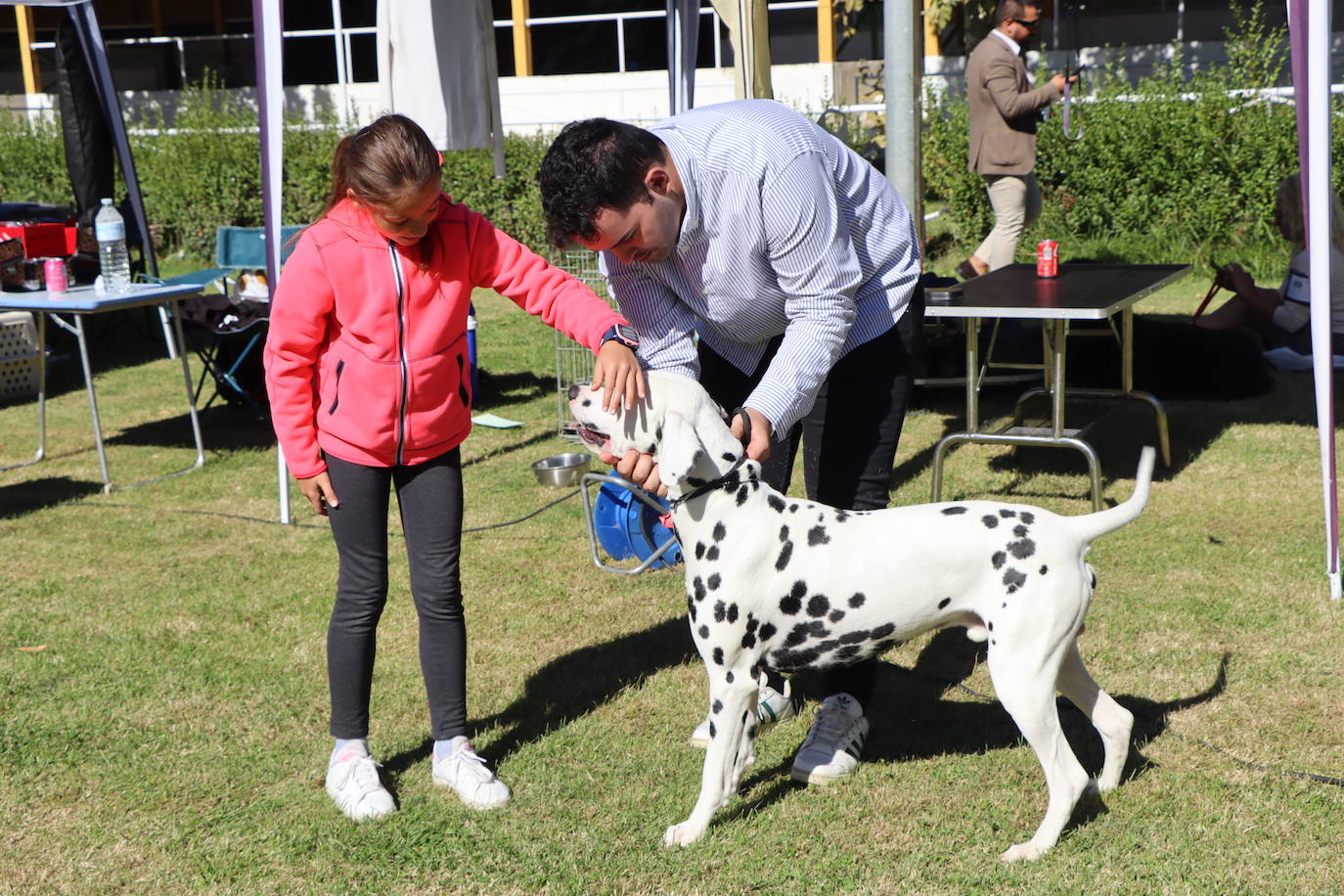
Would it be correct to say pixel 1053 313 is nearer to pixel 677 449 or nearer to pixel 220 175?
pixel 677 449

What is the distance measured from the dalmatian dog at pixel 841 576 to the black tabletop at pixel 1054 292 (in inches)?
103

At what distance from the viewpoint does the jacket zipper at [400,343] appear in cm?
330

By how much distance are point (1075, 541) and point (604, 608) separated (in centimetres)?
245

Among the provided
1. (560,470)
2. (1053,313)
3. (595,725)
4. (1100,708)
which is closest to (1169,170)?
(1053,313)

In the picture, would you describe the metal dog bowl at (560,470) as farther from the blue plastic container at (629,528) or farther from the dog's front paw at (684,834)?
the dog's front paw at (684,834)

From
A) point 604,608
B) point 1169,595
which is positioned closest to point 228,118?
point 604,608

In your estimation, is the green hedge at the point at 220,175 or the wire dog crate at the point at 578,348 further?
the green hedge at the point at 220,175

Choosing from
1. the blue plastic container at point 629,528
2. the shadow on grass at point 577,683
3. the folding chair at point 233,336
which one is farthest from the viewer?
the folding chair at point 233,336

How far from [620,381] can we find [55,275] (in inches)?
220

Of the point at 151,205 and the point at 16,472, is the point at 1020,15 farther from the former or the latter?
the point at 151,205

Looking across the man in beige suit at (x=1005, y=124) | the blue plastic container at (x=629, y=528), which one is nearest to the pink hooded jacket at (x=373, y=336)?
the blue plastic container at (x=629, y=528)

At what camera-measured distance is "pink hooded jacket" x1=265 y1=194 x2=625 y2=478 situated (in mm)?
3277

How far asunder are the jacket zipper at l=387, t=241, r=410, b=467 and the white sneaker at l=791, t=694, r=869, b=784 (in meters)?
1.47

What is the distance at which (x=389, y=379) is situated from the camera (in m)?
3.33
